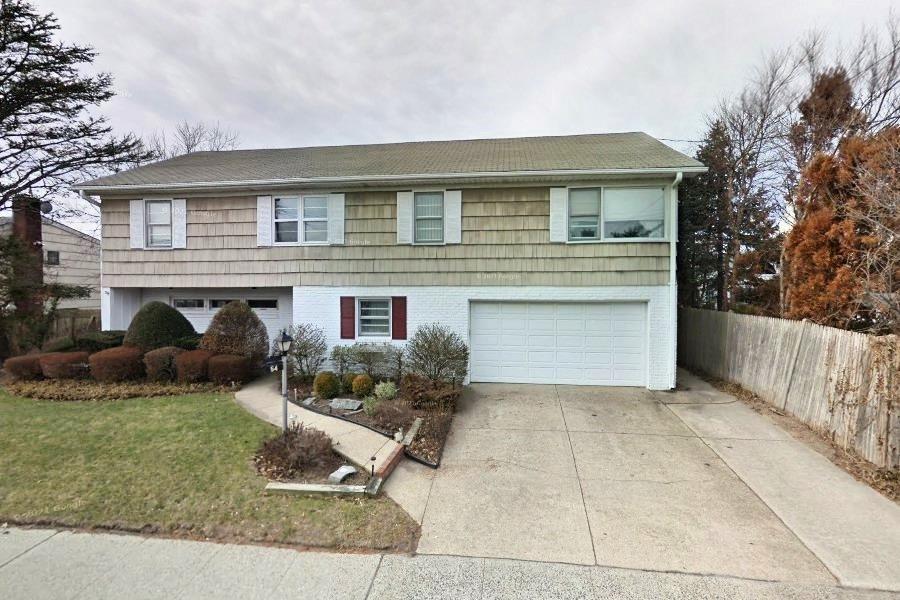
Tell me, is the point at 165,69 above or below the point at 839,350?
above

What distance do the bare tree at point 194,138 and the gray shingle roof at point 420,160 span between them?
11.5m

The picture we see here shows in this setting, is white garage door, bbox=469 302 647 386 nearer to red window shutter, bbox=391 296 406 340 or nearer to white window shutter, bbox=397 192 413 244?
red window shutter, bbox=391 296 406 340

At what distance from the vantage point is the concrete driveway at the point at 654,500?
3.12m

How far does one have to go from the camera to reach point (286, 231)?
898 cm

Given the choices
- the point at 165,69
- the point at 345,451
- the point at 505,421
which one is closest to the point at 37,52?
the point at 165,69

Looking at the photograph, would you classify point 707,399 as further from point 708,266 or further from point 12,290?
point 12,290

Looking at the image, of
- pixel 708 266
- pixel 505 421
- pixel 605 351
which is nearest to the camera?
pixel 505 421

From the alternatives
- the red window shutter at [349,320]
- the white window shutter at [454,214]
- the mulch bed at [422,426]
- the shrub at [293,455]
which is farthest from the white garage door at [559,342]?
the shrub at [293,455]

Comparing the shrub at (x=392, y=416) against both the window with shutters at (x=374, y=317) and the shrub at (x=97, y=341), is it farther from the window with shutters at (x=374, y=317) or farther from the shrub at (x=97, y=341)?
the shrub at (x=97, y=341)

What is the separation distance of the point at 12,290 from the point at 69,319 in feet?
7.09

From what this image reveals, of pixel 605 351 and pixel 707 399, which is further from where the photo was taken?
pixel 605 351

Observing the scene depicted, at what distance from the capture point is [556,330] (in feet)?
27.7

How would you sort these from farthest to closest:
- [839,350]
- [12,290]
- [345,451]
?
[12,290]
[839,350]
[345,451]

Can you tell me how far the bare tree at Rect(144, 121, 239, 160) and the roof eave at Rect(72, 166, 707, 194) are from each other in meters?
14.9
